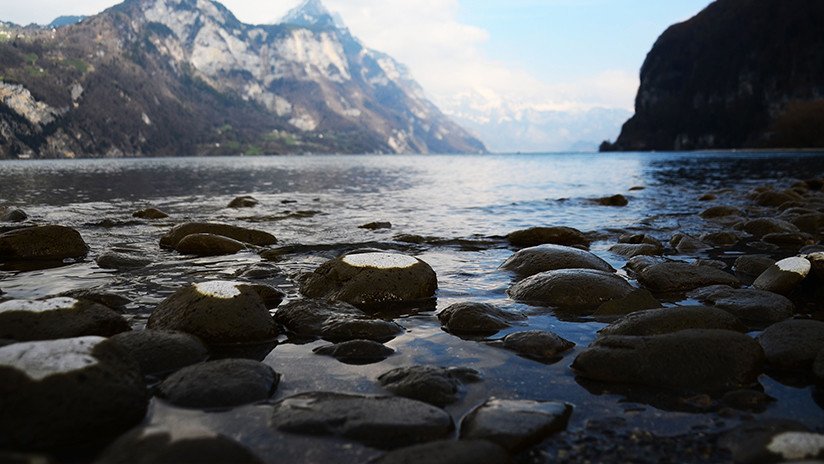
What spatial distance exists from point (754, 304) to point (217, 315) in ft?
24.0

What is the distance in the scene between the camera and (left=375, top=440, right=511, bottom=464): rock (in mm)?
3611

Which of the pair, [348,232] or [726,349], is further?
[348,232]

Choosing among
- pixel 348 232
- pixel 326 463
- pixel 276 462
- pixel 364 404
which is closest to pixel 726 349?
pixel 364 404

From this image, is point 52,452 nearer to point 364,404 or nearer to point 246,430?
point 246,430

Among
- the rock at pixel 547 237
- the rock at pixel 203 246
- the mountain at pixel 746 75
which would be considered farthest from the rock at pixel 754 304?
the mountain at pixel 746 75

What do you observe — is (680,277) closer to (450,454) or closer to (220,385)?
(450,454)

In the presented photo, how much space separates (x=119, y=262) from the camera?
37.8 feet

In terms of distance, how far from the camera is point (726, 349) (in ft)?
17.9

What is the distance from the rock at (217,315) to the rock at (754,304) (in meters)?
6.42

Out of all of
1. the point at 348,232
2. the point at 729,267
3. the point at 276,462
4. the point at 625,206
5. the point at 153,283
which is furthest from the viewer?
the point at 625,206

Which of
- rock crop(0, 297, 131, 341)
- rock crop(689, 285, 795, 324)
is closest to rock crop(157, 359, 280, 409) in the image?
rock crop(0, 297, 131, 341)

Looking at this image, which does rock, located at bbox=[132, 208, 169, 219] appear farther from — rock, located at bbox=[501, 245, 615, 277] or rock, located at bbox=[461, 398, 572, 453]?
rock, located at bbox=[461, 398, 572, 453]

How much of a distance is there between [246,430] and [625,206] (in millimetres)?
25366

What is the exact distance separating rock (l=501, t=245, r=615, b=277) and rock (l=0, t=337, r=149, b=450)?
303 inches
